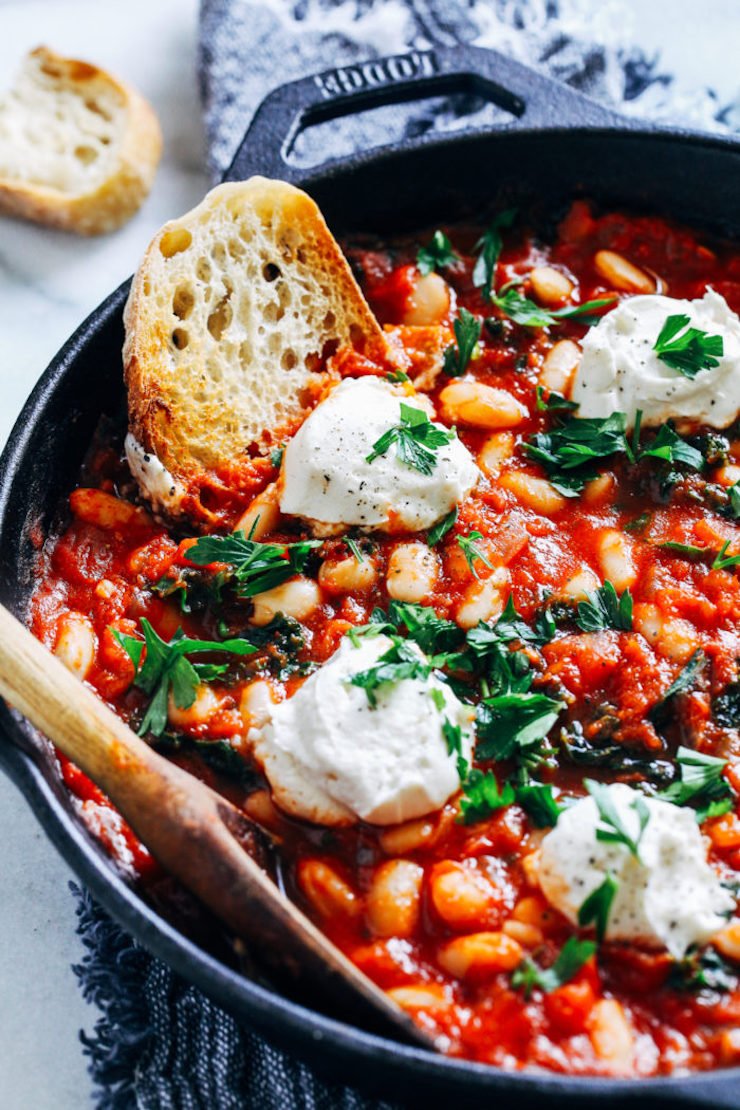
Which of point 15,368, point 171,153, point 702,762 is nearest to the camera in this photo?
point 702,762

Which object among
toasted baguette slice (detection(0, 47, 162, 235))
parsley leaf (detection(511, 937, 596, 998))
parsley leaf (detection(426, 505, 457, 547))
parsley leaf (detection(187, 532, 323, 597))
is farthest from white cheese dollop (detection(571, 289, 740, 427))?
toasted baguette slice (detection(0, 47, 162, 235))

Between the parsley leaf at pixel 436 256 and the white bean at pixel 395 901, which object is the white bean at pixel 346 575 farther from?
the parsley leaf at pixel 436 256

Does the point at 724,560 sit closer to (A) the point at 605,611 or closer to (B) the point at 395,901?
(A) the point at 605,611

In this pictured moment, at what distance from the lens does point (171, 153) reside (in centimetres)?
497

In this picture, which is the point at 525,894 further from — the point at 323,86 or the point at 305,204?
the point at 323,86

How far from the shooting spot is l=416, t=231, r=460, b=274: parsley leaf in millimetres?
4188

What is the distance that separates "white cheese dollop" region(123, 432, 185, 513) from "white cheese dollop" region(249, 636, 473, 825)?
2.63ft

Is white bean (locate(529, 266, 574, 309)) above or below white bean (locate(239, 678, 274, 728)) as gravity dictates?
above

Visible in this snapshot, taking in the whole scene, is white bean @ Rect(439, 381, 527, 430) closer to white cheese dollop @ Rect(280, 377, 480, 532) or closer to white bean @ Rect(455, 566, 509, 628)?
white cheese dollop @ Rect(280, 377, 480, 532)

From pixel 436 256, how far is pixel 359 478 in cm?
112

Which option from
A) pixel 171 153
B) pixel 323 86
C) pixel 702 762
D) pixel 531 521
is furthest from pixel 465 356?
pixel 171 153

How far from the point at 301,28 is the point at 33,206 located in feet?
4.32

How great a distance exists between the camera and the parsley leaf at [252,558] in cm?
343

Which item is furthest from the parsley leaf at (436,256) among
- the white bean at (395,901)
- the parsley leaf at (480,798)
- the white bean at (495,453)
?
the white bean at (395,901)
